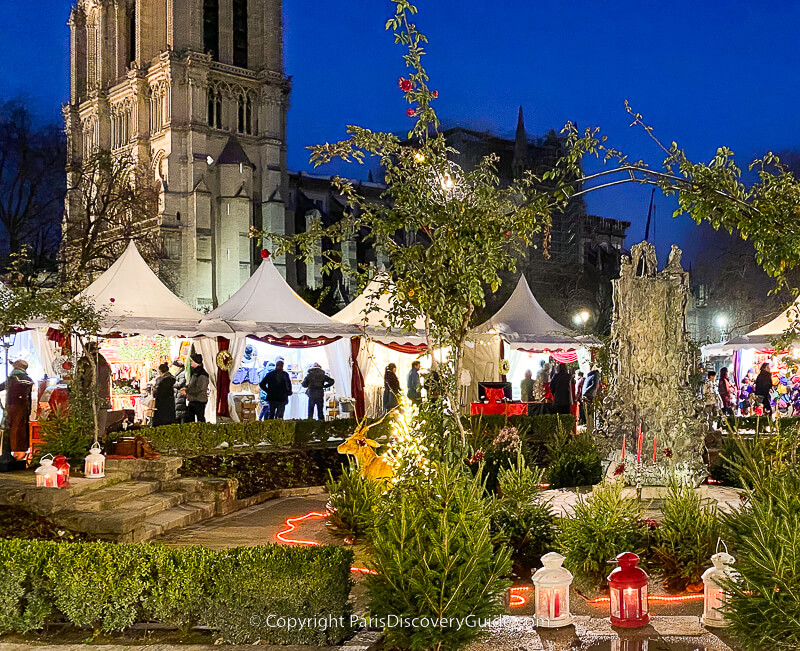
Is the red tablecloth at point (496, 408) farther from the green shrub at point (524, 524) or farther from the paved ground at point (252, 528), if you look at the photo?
the green shrub at point (524, 524)

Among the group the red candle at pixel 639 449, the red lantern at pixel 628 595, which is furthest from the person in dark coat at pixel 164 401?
the red lantern at pixel 628 595

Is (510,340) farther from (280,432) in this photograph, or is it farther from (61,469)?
(61,469)

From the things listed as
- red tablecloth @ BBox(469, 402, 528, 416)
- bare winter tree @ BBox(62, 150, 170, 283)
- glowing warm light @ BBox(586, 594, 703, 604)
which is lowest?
glowing warm light @ BBox(586, 594, 703, 604)

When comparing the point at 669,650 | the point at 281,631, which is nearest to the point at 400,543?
the point at 281,631

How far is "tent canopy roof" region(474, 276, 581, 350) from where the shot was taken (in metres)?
22.5

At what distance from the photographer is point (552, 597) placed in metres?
5.64

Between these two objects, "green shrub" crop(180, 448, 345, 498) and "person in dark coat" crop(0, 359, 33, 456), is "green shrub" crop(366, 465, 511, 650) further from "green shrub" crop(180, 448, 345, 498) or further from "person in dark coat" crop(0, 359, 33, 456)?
"person in dark coat" crop(0, 359, 33, 456)

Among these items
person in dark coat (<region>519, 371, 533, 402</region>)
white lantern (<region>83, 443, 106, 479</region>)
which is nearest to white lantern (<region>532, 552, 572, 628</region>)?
white lantern (<region>83, 443, 106, 479</region>)

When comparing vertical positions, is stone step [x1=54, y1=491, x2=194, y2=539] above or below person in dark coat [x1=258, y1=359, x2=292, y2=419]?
below

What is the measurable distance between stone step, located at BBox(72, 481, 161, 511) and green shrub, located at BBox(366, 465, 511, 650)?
4.99 metres

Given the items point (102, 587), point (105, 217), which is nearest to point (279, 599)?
point (102, 587)

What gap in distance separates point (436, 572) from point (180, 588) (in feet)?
5.78

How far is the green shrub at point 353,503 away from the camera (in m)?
8.78

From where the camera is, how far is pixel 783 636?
15.9 ft
